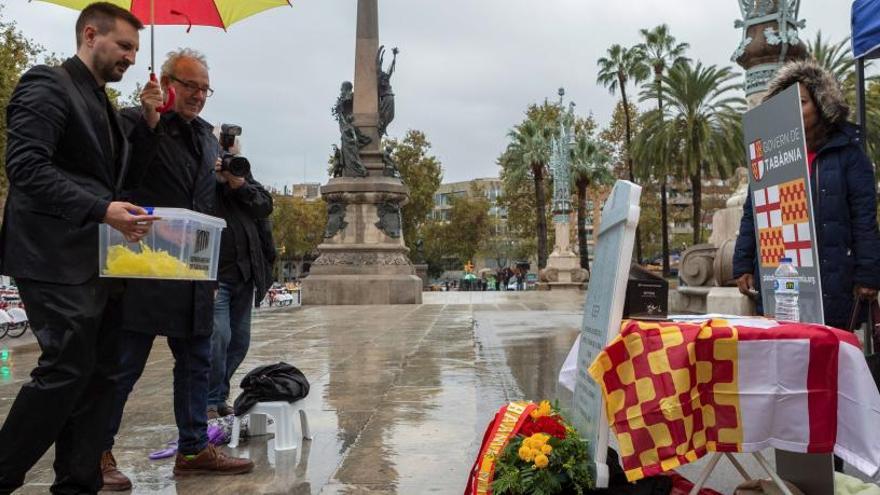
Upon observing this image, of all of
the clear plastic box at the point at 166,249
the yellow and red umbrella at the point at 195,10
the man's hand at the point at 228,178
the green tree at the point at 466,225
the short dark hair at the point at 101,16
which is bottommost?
the clear plastic box at the point at 166,249

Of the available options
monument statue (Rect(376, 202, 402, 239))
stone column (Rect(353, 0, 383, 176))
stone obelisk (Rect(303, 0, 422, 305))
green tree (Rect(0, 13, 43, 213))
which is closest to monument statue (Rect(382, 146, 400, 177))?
stone obelisk (Rect(303, 0, 422, 305))

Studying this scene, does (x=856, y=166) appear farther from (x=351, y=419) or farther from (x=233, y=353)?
(x=233, y=353)

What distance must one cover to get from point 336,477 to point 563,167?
131 feet

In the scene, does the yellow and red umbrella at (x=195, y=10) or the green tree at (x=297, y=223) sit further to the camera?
Answer: the green tree at (x=297, y=223)

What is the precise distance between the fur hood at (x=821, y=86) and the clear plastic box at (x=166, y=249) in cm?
287

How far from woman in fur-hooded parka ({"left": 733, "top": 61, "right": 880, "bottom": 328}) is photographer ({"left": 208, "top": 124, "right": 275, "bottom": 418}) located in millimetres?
3017

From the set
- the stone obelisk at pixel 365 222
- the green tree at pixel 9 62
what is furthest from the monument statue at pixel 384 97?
the green tree at pixel 9 62

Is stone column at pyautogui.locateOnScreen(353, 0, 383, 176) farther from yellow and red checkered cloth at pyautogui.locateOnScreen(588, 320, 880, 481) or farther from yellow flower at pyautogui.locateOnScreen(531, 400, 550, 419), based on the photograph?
yellow and red checkered cloth at pyautogui.locateOnScreen(588, 320, 880, 481)

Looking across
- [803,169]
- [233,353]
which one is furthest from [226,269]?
[803,169]

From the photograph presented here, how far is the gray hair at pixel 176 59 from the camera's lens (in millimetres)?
3969

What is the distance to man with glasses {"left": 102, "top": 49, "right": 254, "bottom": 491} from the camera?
3729mm

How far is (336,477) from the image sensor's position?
3814 millimetres

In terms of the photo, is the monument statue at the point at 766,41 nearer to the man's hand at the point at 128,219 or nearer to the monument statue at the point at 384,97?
the man's hand at the point at 128,219

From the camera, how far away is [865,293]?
143 inches
